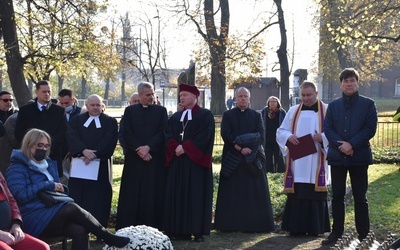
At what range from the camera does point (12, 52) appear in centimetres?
2023

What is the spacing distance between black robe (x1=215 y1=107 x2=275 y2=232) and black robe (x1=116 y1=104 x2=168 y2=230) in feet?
3.21

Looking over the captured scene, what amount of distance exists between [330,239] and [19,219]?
4.12 meters

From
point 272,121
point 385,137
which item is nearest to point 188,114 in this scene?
point 272,121

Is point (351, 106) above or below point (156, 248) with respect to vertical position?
above

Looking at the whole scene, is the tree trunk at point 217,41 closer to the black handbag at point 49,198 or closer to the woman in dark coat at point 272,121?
the woman in dark coat at point 272,121

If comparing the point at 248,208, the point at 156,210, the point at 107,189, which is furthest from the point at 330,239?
the point at 107,189

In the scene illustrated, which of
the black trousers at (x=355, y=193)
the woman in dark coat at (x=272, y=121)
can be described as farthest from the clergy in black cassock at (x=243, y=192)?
the woman in dark coat at (x=272, y=121)

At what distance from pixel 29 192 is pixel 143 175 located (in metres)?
2.70

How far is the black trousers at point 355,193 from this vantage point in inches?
336

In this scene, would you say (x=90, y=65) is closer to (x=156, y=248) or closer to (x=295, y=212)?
(x=295, y=212)

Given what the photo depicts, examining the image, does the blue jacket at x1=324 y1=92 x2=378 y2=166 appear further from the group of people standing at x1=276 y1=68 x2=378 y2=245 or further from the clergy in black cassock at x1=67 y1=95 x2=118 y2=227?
the clergy in black cassock at x1=67 y1=95 x2=118 y2=227

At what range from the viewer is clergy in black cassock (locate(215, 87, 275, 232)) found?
32.8 feet

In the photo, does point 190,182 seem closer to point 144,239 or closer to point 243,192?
point 243,192

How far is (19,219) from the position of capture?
6.68 m
